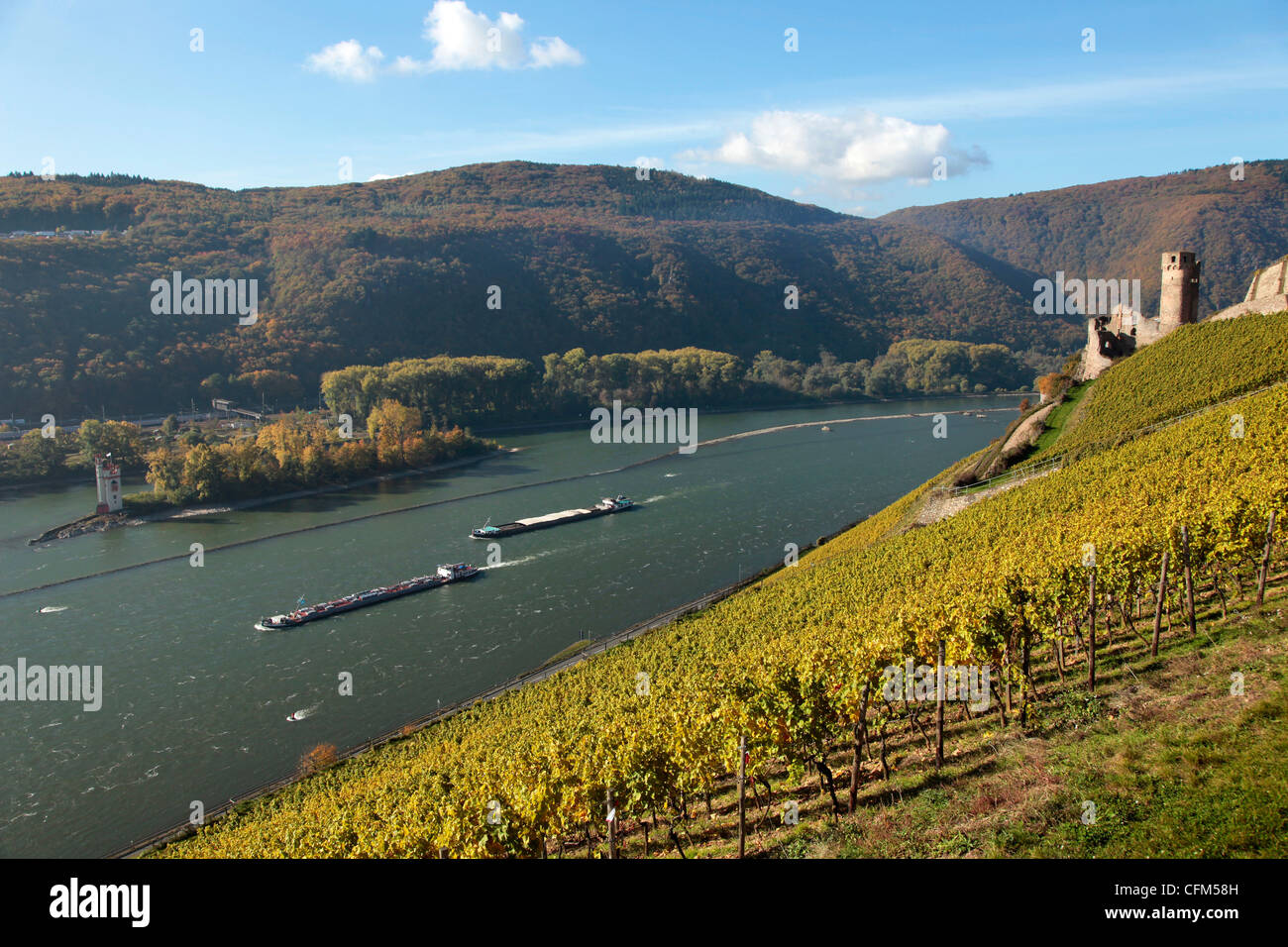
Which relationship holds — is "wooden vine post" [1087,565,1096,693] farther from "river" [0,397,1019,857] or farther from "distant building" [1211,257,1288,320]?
"distant building" [1211,257,1288,320]

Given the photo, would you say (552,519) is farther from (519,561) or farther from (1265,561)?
(1265,561)

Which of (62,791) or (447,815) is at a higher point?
(447,815)

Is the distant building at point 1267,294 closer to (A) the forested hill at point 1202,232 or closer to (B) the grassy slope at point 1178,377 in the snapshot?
(B) the grassy slope at point 1178,377

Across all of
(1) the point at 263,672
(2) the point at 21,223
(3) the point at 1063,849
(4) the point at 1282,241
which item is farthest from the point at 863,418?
(4) the point at 1282,241

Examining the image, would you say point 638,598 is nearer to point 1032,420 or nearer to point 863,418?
point 1032,420

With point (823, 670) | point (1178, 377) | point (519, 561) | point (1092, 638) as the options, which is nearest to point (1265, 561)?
point (1092, 638)

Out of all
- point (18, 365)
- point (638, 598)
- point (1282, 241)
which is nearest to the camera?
point (638, 598)

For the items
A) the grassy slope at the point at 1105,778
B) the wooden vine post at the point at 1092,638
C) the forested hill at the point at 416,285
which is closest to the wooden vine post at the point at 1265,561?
the grassy slope at the point at 1105,778
